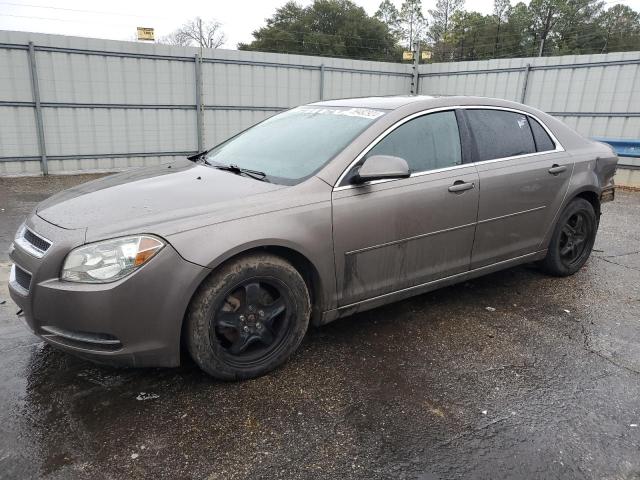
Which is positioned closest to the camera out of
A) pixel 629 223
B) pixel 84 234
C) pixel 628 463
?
pixel 628 463

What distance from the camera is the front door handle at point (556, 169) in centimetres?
428

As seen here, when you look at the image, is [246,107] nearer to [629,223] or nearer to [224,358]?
[629,223]

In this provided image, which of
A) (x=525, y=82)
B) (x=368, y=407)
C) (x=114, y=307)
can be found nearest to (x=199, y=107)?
(x=525, y=82)

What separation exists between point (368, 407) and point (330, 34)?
1824 inches

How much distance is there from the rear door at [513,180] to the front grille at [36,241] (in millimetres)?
2864

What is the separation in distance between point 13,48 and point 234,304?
9.34 meters

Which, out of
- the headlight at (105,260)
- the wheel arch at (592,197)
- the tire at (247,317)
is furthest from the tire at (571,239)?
the headlight at (105,260)

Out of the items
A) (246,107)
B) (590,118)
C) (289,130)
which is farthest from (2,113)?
(590,118)

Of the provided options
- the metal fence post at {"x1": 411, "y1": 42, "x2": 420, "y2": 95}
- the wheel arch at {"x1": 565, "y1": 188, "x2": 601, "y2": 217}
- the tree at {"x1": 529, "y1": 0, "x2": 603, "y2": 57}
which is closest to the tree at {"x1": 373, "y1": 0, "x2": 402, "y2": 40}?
the tree at {"x1": 529, "y1": 0, "x2": 603, "y2": 57}

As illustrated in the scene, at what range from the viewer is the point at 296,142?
11.8ft

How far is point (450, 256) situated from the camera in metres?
3.74

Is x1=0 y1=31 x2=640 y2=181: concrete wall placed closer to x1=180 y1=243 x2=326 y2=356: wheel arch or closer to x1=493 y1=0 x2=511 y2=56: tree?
x1=180 y1=243 x2=326 y2=356: wheel arch

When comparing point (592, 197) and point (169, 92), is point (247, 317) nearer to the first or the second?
point (592, 197)

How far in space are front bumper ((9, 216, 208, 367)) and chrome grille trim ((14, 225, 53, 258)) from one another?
0.13 feet
